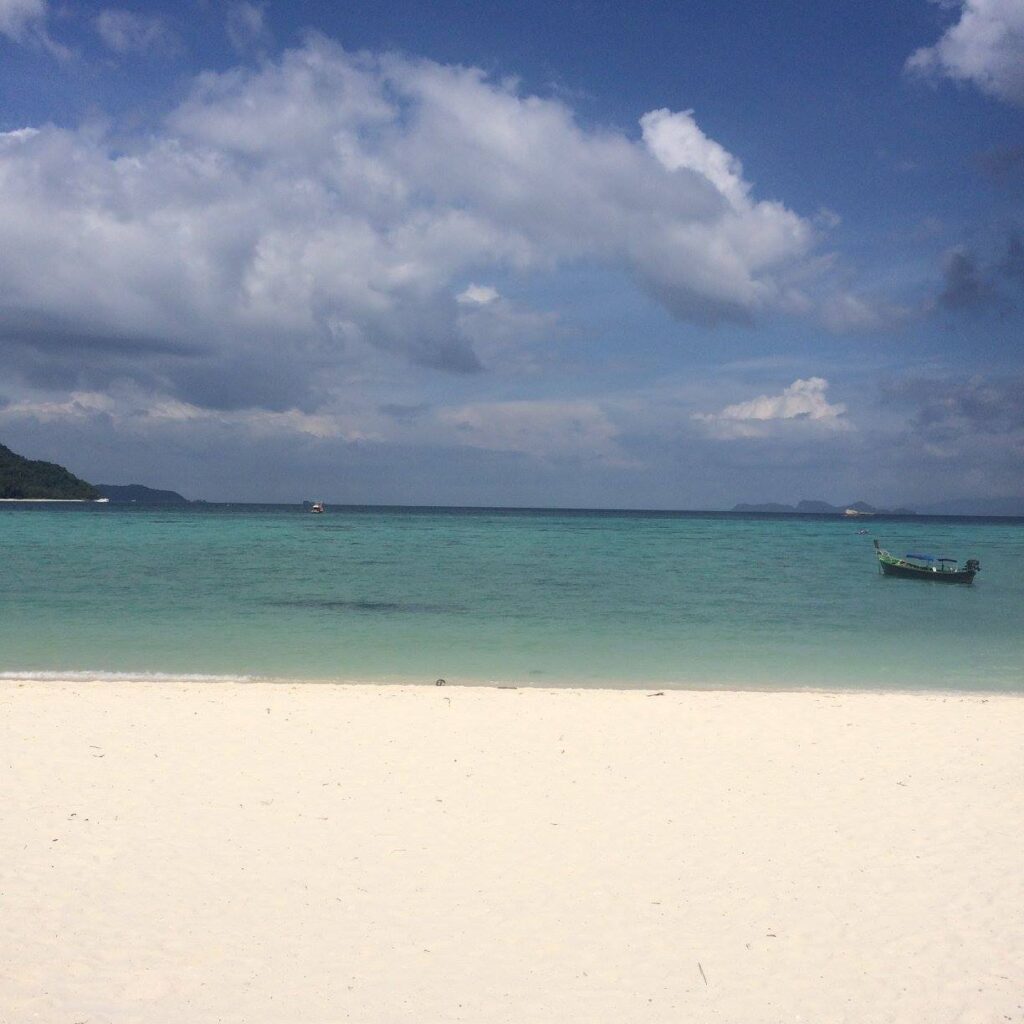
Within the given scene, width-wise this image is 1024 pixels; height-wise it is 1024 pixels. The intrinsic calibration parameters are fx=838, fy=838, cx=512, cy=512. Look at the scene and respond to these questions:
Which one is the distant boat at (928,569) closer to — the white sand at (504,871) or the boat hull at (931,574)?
the boat hull at (931,574)

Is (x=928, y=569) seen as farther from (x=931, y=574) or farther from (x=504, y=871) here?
(x=504, y=871)

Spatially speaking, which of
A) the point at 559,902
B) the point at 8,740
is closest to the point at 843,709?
the point at 559,902

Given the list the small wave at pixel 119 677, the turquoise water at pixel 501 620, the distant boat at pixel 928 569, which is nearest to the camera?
the small wave at pixel 119 677

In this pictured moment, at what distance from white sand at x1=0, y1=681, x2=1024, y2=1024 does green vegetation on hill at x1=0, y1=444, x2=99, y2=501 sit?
164077 mm

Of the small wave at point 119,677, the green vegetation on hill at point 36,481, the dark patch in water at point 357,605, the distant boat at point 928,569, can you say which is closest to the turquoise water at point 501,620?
the dark patch in water at point 357,605

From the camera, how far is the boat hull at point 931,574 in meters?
34.6

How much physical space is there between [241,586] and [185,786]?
22.2 metres

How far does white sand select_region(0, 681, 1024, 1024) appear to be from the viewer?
4.73m

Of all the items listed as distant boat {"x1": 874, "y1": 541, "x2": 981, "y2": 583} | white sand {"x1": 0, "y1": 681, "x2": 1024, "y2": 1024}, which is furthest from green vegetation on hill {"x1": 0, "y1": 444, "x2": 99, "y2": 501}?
white sand {"x1": 0, "y1": 681, "x2": 1024, "y2": 1024}

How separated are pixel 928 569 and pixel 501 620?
22.4 m

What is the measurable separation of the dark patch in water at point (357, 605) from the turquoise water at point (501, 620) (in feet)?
0.30

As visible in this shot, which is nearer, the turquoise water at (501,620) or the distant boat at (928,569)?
the turquoise water at (501,620)

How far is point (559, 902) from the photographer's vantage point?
5.77 metres

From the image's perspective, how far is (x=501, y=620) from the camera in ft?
72.7
